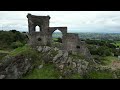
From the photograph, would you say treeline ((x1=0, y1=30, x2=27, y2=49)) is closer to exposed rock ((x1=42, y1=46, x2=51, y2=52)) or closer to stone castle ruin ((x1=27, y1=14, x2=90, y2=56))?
stone castle ruin ((x1=27, y1=14, x2=90, y2=56))


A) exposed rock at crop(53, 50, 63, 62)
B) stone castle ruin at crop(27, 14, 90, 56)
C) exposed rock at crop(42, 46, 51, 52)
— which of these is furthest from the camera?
stone castle ruin at crop(27, 14, 90, 56)

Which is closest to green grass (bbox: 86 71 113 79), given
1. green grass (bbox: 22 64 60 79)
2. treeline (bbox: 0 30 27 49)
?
green grass (bbox: 22 64 60 79)

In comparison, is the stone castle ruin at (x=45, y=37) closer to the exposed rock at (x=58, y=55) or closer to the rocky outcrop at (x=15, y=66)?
the exposed rock at (x=58, y=55)

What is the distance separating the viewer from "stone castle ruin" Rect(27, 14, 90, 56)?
90.1ft

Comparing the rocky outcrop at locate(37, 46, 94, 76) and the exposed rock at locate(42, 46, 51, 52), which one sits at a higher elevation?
the exposed rock at locate(42, 46, 51, 52)

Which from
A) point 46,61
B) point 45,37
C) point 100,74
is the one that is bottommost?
point 100,74

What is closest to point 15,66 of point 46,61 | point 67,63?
point 46,61

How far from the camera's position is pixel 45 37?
27703mm

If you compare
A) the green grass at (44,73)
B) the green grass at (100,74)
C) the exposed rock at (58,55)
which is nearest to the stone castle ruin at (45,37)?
the exposed rock at (58,55)

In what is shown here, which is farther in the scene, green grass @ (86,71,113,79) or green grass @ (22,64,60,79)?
green grass @ (86,71,113,79)

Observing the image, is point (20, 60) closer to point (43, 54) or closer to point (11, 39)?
point (43, 54)

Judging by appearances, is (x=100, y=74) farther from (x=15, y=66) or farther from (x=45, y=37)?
(x=15, y=66)
